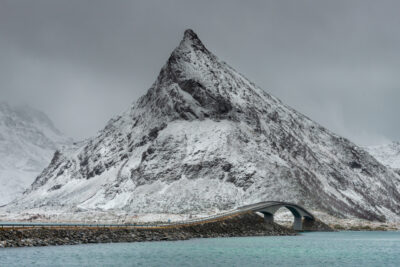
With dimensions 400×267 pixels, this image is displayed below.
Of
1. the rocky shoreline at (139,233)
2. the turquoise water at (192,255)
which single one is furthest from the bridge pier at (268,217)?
the turquoise water at (192,255)

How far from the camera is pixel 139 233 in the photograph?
129m

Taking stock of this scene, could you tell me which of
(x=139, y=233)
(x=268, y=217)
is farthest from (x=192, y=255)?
(x=268, y=217)

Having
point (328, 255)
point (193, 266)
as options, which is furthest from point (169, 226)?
point (193, 266)

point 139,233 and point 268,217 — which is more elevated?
point 268,217

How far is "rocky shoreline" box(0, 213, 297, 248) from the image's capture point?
104812 millimetres

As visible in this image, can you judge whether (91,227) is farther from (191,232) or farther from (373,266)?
(373,266)

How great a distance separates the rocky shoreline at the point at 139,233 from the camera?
104812 mm

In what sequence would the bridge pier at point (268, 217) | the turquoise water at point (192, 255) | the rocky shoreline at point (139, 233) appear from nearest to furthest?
the turquoise water at point (192, 255), the rocky shoreline at point (139, 233), the bridge pier at point (268, 217)

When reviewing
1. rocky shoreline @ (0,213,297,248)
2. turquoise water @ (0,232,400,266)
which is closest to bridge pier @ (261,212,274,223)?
rocky shoreline @ (0,213,297,248)

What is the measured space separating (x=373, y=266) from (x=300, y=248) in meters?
33.1

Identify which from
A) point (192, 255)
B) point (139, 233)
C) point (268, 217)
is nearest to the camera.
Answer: point (192, 255)

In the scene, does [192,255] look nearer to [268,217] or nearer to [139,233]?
[139,233]

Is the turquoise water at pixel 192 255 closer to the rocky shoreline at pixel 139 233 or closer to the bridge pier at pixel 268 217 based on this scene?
the rocky shoreline at pixel 139 233

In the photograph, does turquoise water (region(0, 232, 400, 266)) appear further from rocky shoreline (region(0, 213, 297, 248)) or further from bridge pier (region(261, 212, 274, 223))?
bridge pier (region(261, 212, 274, 223))
